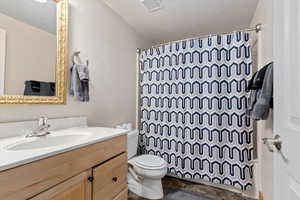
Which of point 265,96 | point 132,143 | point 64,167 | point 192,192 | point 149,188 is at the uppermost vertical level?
point 265,96

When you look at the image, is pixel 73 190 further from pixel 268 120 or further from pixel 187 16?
pixel 187 16

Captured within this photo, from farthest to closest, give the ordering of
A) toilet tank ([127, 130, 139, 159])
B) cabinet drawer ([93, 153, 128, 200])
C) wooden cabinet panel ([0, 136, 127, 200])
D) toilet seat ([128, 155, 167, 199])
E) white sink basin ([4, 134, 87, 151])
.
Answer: toilet tank ([127, 130, 139, 159]) < toilet seat ([128, 155, 167, 199]) < cabinet drawer ([93, 153, 128, 200]) < white sink basin ([4, 134, 87, 151]) < wooden cabinet panel ([0, 136, 127, 200])

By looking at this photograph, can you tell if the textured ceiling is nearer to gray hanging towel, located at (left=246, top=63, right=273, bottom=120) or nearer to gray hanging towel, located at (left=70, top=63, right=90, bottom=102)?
gray hanging towel, located at (left=70, top=63, right=90, bottom=102)

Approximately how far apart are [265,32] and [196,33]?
1.14 m

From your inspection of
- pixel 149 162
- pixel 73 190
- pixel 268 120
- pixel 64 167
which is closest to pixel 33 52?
pixel 64 167

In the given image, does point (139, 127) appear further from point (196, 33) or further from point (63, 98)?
point (196, 33)

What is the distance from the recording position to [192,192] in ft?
6.16

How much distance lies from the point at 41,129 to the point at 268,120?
1896 millimetres

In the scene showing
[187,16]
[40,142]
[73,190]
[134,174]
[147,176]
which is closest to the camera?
[73,190]

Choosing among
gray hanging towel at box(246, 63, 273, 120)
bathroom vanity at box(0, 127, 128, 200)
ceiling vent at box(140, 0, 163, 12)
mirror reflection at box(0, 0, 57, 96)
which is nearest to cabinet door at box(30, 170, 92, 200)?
bathroom vanity at box(0, 127, 128, 200)

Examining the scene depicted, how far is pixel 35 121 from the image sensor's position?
1229 mm

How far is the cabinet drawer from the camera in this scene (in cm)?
109

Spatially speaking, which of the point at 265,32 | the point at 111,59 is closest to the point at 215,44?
the point at 265,32

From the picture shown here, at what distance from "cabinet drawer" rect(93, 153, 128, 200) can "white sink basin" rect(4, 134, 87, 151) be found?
0.32 metres
